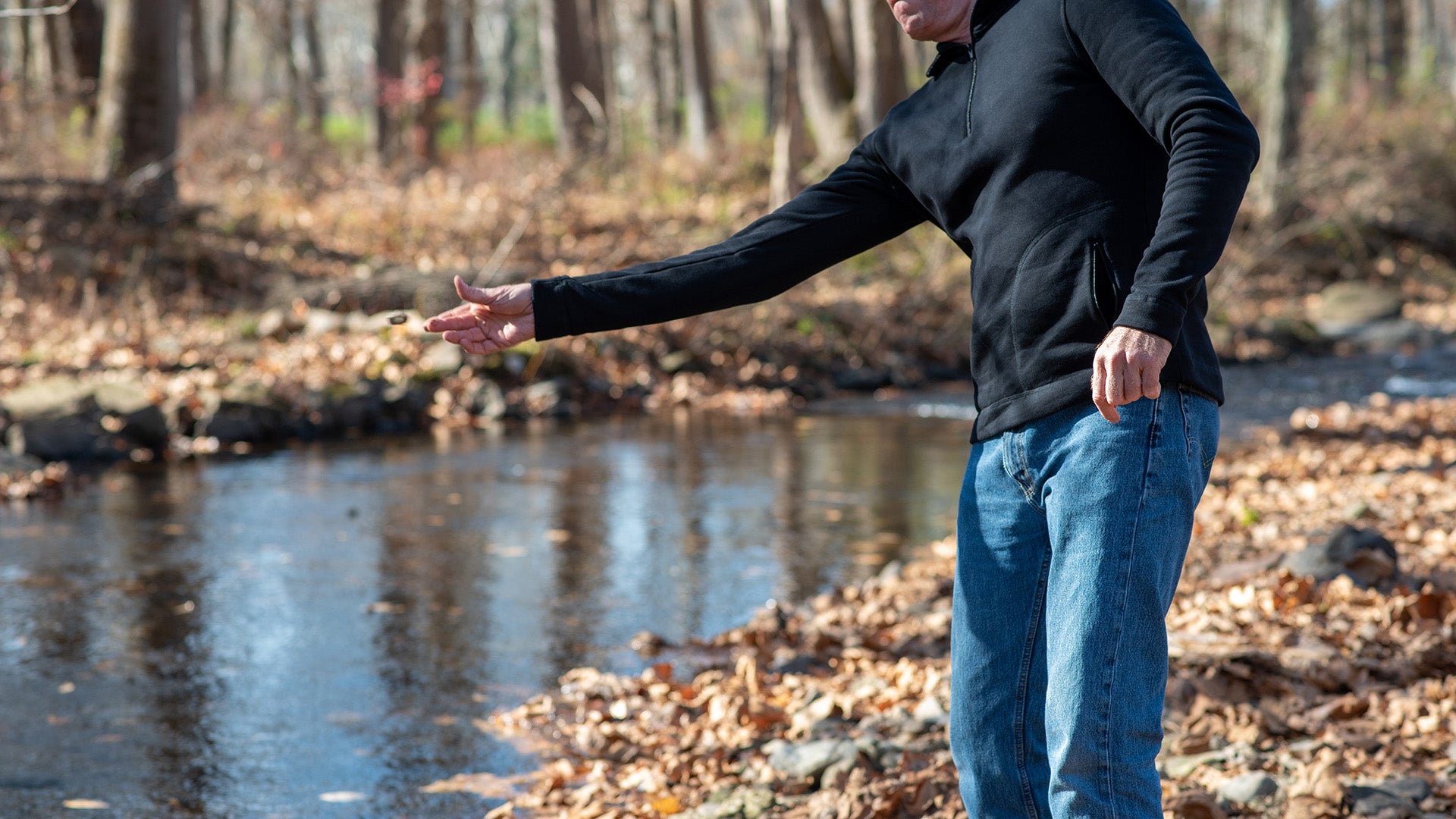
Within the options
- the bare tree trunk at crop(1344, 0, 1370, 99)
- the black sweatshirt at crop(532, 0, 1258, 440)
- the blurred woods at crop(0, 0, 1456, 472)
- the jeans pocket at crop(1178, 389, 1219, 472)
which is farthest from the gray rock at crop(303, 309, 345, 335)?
the bare tree trunk at crop(1344, 0, 1370, 99)

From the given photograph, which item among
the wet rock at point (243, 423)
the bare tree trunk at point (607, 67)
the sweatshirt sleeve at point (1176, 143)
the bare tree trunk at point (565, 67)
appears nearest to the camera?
the sweatshirt sleeve at point (1176, 143)

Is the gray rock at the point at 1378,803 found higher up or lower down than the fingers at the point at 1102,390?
lower down

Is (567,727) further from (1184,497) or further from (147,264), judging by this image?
(147,264)

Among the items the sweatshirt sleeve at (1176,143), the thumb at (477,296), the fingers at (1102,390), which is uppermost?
the sweatshirt sleeve at (1176,143)

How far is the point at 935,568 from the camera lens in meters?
6.86

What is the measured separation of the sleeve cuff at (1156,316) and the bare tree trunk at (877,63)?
20.1 metres

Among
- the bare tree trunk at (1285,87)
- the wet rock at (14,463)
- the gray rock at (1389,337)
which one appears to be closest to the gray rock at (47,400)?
the wet rock at (14,463)

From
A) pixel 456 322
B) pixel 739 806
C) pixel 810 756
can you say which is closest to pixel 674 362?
pixel 810 756

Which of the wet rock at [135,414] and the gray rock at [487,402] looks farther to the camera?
the gray rock at [487,402]

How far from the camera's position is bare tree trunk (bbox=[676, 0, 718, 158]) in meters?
26.5

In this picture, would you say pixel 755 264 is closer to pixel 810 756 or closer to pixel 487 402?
pixel 810 756

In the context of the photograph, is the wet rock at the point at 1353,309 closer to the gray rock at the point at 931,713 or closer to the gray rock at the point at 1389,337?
the gray rock at the point at 1389,337

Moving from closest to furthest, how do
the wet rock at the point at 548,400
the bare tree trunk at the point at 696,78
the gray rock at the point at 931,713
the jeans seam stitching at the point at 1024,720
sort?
the jeans seam stitching at the point at 1024,720
the gray rock at the point at 931,713
the wet rock at the point at 548,400
the bare tree trunk at the point at 696,78

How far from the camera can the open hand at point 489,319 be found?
9.68ft
